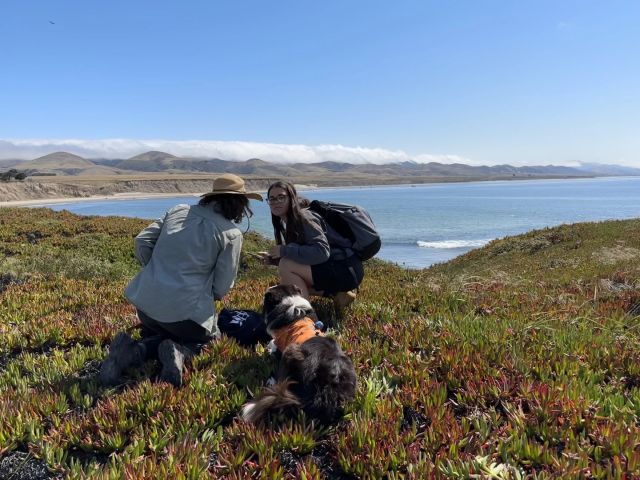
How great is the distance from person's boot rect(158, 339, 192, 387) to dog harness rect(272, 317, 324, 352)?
0.94 meters

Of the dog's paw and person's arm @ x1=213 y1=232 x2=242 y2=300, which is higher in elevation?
person's arm @ x1=213 y1=232 x2=242 y2=300

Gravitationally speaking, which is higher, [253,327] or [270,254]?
[270,254]

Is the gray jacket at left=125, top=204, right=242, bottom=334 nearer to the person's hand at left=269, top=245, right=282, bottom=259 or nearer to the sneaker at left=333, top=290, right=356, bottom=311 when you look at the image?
the person's hand at left=269, top=245, right=282, bottom=259

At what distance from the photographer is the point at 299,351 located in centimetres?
377

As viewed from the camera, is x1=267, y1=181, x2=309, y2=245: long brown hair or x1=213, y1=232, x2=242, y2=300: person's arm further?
x1=267, y1=181, x2=309, y2=245: long brown hair

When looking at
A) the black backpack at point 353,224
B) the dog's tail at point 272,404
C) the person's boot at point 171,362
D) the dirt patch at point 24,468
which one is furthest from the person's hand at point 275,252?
the dirt patch at point 24,468

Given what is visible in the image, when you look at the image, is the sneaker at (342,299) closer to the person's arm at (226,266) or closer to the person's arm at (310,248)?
the person's arm at (310,248)

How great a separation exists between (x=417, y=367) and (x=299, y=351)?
4.41ft

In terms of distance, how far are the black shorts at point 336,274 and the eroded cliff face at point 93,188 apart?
91698 mm

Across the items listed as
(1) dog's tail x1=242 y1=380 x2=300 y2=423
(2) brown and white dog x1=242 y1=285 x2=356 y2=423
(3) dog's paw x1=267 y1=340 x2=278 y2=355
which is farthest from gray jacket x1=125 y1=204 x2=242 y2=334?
(1) dog's tail x1=242 y1=380 x2=300 y2=423

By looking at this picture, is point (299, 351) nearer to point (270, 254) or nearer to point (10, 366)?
point (270, 254)

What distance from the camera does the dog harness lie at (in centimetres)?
419

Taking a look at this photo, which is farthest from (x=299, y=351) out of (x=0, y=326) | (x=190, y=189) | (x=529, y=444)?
(x=190, y=189)

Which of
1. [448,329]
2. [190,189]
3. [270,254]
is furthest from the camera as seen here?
[190,189]
